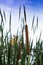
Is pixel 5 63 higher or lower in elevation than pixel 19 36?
lower

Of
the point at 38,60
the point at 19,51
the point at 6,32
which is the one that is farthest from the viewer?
the point at 6,32

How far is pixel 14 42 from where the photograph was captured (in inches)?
51.9

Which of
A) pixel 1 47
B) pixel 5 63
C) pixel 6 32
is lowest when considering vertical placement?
pixel 5 63

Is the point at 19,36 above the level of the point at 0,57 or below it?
above

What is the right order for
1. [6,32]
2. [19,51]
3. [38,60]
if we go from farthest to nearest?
[6,32]
[38,60]
[19,51]

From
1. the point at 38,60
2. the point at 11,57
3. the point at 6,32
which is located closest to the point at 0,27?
the point at 6,32

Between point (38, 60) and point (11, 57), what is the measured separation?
9.6 inches

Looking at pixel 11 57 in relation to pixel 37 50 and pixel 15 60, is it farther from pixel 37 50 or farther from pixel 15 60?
pixel 37 50

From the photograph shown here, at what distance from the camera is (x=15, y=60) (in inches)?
50.9

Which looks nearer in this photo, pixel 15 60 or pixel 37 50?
pixel 15 60

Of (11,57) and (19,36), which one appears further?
(19,36)

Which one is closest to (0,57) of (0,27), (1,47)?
(1,47)

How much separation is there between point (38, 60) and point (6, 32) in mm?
428

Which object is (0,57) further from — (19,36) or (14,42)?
(19,36)
